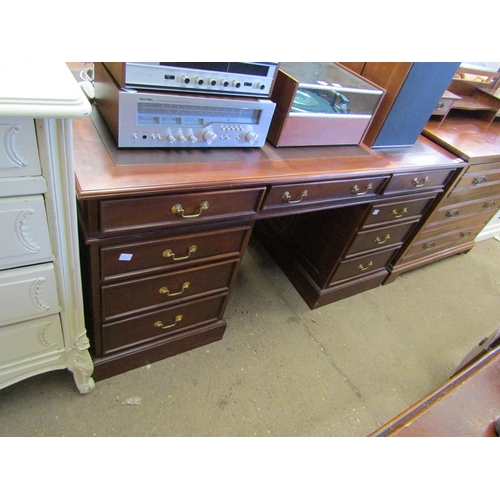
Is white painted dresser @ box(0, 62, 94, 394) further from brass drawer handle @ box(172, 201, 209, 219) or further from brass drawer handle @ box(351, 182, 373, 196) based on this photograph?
brass drawer handle @ box(351, 182, 373, 196)

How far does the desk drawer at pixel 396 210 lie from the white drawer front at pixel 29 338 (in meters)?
1.23

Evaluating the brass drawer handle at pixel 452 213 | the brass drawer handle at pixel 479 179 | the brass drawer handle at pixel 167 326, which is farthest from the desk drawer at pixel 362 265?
the brass drawer handle at pixel 167 326

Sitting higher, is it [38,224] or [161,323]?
[38,224]

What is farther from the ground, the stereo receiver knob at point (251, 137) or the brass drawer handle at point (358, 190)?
the stereo receiver knob at point (251, 137)

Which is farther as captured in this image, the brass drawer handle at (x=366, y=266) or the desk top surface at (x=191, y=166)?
the brass drawer handle at (x=366, y=266)

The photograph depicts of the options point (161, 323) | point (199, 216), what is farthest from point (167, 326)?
point (199, 216)

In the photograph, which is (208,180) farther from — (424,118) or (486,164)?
(486,164)

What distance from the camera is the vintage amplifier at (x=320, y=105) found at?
1.07 m

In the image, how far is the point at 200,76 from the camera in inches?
33.1

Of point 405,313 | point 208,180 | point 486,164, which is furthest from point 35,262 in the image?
point 486,164

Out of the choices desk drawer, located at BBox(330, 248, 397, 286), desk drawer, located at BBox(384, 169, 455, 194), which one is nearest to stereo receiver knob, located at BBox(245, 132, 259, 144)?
desk drawer, located at BBox(384, 169, 455, 194)

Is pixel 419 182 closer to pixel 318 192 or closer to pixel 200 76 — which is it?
pixel 318 192

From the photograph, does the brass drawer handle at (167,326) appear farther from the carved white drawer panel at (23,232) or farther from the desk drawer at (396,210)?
the desk drawer at (396,210)

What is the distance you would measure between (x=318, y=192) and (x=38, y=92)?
842mm
